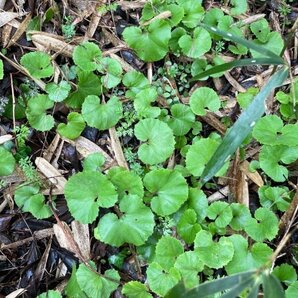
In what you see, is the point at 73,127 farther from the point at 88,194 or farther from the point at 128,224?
the point at 128,224

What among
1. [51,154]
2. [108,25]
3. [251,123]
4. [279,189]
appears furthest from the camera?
[108,25]

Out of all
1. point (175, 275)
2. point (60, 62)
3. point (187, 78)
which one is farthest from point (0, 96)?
point (175, 275)

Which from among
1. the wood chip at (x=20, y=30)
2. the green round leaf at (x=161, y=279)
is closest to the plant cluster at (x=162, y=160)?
the green round leaf at (x=161, y=279)

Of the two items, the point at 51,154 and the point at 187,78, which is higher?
the point at 187,78

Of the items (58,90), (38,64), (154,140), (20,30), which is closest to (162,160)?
(154,140)

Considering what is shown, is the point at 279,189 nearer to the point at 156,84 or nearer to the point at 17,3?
the point at 156,84
